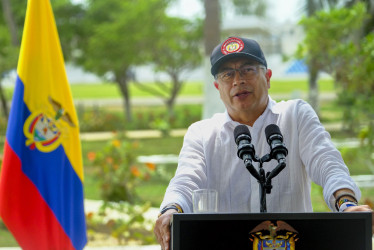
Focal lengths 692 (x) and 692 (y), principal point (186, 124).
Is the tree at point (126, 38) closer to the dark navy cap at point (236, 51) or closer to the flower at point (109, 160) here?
the flower at point (109, 160)

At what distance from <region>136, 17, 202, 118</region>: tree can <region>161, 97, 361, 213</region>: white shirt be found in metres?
18.4

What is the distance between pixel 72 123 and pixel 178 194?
264cm

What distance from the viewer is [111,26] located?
69.4ft

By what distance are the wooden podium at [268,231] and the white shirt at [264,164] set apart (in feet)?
1.32

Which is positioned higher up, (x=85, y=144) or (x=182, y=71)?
(x=182, y=71)

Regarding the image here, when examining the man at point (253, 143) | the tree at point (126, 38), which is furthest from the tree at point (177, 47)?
the man at point (253, 143)

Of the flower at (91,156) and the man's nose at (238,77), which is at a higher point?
the flower at (91,156)

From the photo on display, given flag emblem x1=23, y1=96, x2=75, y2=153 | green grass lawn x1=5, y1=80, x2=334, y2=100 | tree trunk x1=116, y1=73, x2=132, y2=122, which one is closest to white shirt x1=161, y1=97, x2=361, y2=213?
flag emblem x1=23, y1=96, x2=75, y2=153

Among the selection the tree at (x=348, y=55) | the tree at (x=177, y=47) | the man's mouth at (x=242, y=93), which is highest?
the tree at (x=177, y=47)

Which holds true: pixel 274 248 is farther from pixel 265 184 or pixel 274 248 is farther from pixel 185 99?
pixel 185 99

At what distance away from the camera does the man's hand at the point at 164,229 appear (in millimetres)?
2232

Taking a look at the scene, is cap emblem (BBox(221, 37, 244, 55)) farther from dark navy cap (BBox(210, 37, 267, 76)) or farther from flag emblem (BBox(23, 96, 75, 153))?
flag emblem (BBox(23, 96, 75, 153))

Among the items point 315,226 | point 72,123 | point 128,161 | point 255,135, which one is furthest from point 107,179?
point 315,226

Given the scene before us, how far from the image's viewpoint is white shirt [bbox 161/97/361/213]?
2.54m
